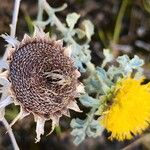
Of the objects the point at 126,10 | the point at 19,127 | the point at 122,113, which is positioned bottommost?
the point at 19,127

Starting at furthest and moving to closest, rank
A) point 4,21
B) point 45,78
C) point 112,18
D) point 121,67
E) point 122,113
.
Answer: point 112,18 → point 4,21 → point 121,67 → point 122,113 → point 45,78

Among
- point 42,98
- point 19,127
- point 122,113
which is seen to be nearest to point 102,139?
point 19,127

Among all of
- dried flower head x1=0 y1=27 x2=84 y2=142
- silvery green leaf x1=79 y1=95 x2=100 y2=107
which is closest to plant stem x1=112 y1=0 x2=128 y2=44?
silvery green leaf x1=79 y1=95 x2=100 y2=107

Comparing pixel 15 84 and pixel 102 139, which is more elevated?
pixel 15 84

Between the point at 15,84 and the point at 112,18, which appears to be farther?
the point at 112,18

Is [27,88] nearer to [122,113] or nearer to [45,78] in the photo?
[45,78]

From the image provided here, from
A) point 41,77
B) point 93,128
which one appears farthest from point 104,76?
point 41,77
